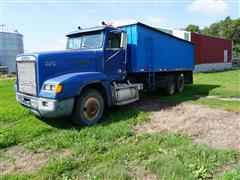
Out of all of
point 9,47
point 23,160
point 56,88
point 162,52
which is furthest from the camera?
point 9,47

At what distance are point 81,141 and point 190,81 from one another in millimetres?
9390

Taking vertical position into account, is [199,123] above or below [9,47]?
below

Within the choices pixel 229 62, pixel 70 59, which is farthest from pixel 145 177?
pixel 229 62

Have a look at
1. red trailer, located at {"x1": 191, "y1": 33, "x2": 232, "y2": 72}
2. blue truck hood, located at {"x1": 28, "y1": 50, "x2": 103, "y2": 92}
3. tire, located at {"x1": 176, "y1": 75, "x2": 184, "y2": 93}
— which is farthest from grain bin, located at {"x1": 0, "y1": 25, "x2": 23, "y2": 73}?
blue truck hood, located at {"x1": 28, "y1": 50, "x2": 103, "y2": 92}

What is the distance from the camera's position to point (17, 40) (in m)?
47.3

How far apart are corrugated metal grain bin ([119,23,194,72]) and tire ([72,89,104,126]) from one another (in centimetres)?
215

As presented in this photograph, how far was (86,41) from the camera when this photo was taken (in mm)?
7668

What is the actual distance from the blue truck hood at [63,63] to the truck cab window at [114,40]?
518 mm

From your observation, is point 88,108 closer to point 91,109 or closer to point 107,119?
point 91,109

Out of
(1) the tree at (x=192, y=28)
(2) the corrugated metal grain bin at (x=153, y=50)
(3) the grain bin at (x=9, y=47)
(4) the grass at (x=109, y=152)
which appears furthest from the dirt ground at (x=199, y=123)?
(1) the tree at (x=192, y=28)

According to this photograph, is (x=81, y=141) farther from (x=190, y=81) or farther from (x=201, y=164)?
(x=190, y=81)

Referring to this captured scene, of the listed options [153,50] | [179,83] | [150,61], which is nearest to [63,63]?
[150,61]

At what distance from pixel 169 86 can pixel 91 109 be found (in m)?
5.40

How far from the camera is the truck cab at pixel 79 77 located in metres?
5.95
